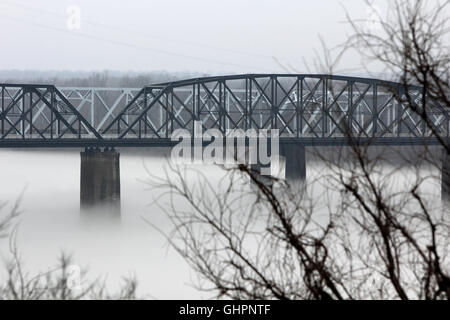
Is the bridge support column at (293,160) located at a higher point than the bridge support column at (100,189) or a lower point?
higher

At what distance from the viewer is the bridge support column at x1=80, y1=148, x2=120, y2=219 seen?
83.3m

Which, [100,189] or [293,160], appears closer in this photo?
[100,189]

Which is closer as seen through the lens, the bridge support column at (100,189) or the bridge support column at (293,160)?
the bridge support column at (100,189)

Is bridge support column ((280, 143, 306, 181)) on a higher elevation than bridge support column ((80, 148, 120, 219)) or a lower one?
higher

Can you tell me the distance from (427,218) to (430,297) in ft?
2.58

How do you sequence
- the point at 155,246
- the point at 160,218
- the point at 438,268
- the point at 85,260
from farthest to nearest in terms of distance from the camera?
the point at 160,218 → the point at 155,246 → the point at 85,260 → the point at 438,268

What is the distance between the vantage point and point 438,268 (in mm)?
8172

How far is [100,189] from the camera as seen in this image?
83.7 meters

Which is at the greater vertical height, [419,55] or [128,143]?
[128,143]

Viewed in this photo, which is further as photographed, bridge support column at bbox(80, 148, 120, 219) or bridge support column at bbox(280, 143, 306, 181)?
bridge support column at bbox(280, 143, 306, 181)

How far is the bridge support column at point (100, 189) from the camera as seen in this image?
83.3m

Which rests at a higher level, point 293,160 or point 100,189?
point 293,160
